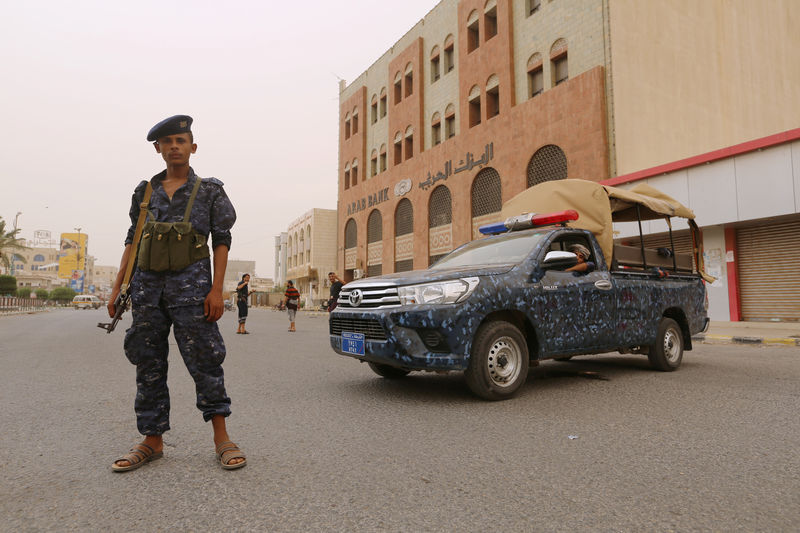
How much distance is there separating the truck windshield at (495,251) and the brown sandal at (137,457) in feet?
11.0

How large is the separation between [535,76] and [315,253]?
111 ft

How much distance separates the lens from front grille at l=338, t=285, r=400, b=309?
4598 millimetres

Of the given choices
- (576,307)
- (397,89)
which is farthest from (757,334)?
(397,89)

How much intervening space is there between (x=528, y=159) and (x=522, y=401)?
19.1m

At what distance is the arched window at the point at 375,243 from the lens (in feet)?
115

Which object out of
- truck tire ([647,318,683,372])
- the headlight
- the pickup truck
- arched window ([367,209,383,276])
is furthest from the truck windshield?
arched window ([367,209,383,276])

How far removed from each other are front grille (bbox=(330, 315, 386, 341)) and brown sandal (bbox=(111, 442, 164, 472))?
204 cm

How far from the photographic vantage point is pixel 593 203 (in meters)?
6.24

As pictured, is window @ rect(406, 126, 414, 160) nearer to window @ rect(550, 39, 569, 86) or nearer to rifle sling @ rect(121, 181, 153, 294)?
window @ rect(550, 39, 569, 86)

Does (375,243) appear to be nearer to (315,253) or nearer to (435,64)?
(435,64)

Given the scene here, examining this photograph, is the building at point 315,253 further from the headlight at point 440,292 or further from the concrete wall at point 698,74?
the headlight at point 440,292

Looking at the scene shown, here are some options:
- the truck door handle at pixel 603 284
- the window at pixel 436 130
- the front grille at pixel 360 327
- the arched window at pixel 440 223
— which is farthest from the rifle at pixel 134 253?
the window at pixel 436 130

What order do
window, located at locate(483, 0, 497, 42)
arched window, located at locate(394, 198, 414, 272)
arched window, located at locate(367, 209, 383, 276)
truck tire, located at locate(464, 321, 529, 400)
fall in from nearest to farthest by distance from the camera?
truck tire, located at locate(464, 321, 529, 400) < window, located at locate(483, 0, 497, 42) < arched window, located at locate(394, 198, 414, 272) < arched window, located at locate(367, 209, 383, 276)

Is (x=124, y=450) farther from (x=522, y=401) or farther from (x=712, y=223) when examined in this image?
(x=712, y=223)
